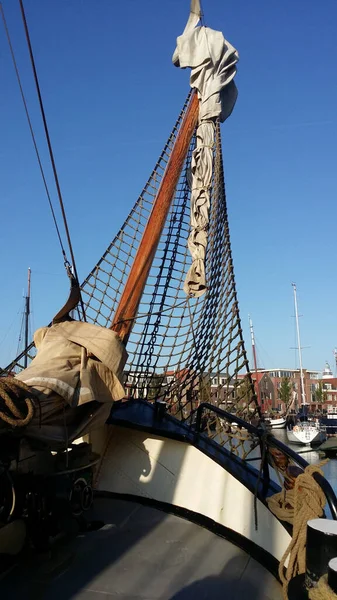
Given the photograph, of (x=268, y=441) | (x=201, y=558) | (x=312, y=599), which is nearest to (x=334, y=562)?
(x=312, y=599)

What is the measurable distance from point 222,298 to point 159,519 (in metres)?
3.07

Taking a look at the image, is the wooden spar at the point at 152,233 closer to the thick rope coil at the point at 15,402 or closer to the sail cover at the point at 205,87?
the sail cover at the point at 205,87

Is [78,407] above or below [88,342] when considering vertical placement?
below

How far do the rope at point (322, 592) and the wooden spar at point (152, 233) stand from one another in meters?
2.27

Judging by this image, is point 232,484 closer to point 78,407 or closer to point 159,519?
point 159,519

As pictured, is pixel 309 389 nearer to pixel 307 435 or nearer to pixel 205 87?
pixel 307 435

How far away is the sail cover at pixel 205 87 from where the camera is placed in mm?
5473

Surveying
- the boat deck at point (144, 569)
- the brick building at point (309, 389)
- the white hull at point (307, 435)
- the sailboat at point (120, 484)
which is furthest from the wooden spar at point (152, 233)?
the brick building at point (309, 389)

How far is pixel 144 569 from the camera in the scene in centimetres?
279

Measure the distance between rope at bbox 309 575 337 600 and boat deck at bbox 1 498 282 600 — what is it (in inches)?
39.7

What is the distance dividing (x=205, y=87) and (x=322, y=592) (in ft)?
18.5

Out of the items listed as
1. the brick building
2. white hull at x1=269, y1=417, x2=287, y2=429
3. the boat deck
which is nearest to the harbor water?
white hull at x1=269, y1=417, x2=287, y2=429

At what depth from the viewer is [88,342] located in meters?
3.07

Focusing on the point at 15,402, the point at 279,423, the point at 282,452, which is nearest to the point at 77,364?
the point at 15,402
